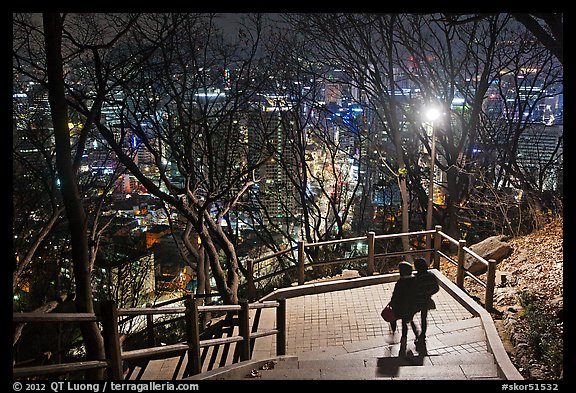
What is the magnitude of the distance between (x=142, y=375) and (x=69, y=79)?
6.73 meters

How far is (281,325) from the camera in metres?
6.65

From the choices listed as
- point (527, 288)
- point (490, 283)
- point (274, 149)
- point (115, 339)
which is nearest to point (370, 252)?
point (490, 283)

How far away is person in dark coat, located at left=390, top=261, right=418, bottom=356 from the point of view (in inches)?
248

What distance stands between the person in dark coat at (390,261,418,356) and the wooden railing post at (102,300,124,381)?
390 cm

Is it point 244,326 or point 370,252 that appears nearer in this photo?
point 244,326

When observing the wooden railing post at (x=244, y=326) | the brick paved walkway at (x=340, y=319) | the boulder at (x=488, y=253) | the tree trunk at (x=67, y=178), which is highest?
the tree trunk at (x=67, y=178)

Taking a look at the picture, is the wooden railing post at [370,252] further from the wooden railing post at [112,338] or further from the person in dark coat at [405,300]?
the wooden railing post at [112,338]

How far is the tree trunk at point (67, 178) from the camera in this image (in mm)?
6293

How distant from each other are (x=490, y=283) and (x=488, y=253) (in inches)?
132

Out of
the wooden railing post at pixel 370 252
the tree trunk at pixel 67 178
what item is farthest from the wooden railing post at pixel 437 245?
the tree trunk at pixel 67 178

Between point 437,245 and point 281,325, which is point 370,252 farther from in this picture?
point 281,325

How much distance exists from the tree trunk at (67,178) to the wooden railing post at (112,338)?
248 cm

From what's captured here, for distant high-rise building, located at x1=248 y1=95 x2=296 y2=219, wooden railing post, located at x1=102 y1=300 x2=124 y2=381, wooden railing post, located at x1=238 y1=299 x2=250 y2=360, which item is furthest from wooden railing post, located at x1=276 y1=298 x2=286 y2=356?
distant high-rise building, located at x1=248 y1=95 x2=296 y2=219
